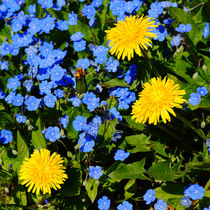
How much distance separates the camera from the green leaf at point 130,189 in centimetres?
290

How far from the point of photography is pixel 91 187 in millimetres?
2834

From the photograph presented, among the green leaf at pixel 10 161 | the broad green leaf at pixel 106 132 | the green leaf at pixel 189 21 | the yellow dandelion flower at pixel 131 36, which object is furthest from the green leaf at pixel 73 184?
the green leaf at pixel 189 21

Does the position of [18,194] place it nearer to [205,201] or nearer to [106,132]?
[106,132]

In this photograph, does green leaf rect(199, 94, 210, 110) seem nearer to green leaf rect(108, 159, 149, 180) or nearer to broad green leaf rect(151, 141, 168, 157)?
broad green leaf rect(151, 141, 168, 157)

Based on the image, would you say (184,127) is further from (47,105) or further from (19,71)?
(19,71)

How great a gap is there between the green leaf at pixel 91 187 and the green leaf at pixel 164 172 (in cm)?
54

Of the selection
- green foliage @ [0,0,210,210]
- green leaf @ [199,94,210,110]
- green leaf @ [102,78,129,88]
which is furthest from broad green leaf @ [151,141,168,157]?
green leaf @ [102,78,129,88]

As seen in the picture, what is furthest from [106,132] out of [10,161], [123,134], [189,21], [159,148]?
[189,21]

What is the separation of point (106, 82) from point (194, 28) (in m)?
1.07

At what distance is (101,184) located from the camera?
301cm

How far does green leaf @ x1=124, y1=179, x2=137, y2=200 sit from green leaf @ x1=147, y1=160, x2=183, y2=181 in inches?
11.2

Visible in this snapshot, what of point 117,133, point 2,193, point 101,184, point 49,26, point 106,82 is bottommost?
point 2,193

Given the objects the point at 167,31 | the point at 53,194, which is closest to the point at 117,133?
the point at 53,194

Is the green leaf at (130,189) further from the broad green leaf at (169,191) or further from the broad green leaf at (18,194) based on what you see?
the broad green leaf at (18,194)
